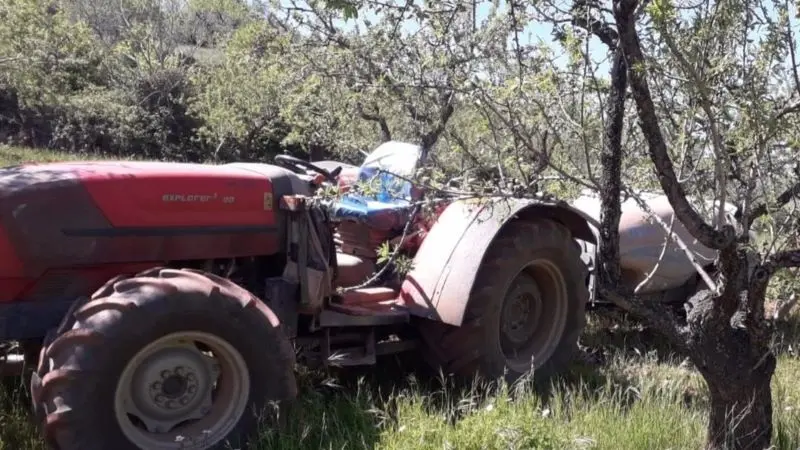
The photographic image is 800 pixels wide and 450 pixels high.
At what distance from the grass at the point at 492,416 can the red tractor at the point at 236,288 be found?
0.68 feet

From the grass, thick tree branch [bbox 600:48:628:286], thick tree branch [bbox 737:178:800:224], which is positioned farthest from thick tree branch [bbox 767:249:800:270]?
the grass

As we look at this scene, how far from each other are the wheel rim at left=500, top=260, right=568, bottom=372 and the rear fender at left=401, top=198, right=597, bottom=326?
439 millimetres

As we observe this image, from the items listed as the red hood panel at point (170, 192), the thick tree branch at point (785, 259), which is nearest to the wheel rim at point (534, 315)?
the red hood panel at point (170, 192)

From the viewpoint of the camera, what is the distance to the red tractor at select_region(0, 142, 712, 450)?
10.3ft

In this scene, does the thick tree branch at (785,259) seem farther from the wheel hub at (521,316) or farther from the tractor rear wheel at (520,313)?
the wheel hub at (521,316)

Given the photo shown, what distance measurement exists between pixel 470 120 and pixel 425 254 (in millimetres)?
946

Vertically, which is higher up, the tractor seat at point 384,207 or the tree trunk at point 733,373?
the tractor seat at point 384,207

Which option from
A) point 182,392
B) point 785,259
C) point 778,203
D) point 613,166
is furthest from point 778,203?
point 182,392

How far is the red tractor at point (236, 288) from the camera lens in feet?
10.3

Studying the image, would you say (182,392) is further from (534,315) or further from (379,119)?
(379,119)

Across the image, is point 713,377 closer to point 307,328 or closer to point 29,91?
point 307,328

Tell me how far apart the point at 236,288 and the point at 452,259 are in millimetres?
1269

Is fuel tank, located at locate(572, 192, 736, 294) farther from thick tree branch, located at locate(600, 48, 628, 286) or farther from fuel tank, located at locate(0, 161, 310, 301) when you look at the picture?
fuel tank, located at locate(0, 161, 310, 301)

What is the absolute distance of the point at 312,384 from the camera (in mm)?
4273
